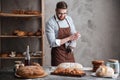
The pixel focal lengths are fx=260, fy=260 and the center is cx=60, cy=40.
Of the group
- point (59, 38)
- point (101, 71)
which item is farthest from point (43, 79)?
point (59, 38)

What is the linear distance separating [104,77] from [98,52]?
2481mm

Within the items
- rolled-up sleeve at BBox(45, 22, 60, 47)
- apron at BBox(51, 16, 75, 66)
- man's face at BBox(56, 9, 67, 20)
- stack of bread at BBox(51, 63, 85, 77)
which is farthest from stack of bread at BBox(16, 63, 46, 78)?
man's face at BBox(56, 9, 67, 20)

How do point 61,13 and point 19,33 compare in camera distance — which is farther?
point 19,33

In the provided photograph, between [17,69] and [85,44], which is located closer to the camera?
[17,69]

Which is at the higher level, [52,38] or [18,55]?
[52,38]

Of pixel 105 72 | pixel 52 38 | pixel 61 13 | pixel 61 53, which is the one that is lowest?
pixel 105 72

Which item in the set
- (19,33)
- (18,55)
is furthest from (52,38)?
(18,55)

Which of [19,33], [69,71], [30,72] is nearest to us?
[30,72]

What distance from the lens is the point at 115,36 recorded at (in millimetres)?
4859

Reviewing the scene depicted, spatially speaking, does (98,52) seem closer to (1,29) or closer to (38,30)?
(38,30)

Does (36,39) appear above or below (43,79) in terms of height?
above

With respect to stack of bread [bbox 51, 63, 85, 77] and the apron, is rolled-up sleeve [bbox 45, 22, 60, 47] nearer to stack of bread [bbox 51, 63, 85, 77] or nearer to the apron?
the apron

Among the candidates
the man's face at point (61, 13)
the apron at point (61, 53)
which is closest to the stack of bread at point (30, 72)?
the apron at point (61, 53)

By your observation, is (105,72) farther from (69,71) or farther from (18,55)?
(18,55)
